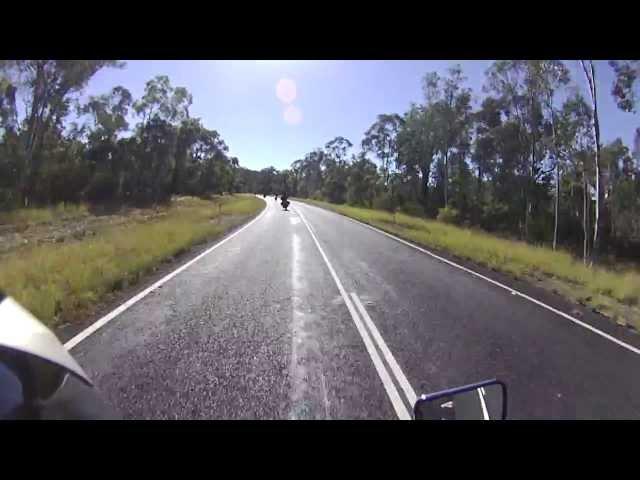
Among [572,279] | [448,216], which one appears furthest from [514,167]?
[572,279]

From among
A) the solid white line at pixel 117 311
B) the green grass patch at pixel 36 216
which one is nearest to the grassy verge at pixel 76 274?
the solid white line at pixel 117 311

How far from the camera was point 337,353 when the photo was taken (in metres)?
4.80

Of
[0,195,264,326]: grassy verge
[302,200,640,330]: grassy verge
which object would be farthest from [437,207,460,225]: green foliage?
[0,195,264,326]: grassy verge

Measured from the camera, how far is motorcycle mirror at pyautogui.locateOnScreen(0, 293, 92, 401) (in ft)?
4.83

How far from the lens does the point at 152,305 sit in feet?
21.5

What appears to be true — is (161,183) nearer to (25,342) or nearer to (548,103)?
(548,103)

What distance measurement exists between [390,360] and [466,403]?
8.41 feet

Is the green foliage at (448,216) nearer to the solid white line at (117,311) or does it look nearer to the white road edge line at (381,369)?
the solid white line at (117,311)

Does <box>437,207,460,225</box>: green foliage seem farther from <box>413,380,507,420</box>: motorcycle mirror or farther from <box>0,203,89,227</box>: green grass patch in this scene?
<box>413,380,507,420</box>: motorcycle mirror

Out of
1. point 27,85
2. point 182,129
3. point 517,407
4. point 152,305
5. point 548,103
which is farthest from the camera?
point 182,129
